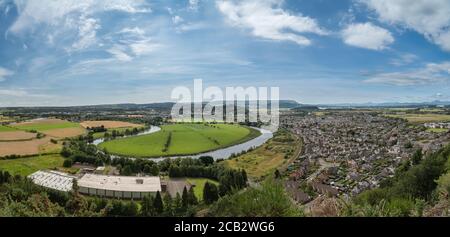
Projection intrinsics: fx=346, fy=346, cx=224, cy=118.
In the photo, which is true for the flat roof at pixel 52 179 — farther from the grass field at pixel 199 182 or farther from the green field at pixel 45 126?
the grass field at pixel 199 182

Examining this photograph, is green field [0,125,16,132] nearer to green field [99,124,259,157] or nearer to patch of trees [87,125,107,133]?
green field [99,124,259,157]

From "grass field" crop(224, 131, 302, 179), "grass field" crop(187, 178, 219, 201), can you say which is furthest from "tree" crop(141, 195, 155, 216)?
"grass field" crop(224, 131, 302, 179)

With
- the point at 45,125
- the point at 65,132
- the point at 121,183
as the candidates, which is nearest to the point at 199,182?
the point at 121,183

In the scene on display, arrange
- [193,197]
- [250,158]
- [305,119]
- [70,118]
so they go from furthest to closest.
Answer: [305,119] < [70,118] < [250,158] < [193,197]

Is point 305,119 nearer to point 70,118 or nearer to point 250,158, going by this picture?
point 250,158
